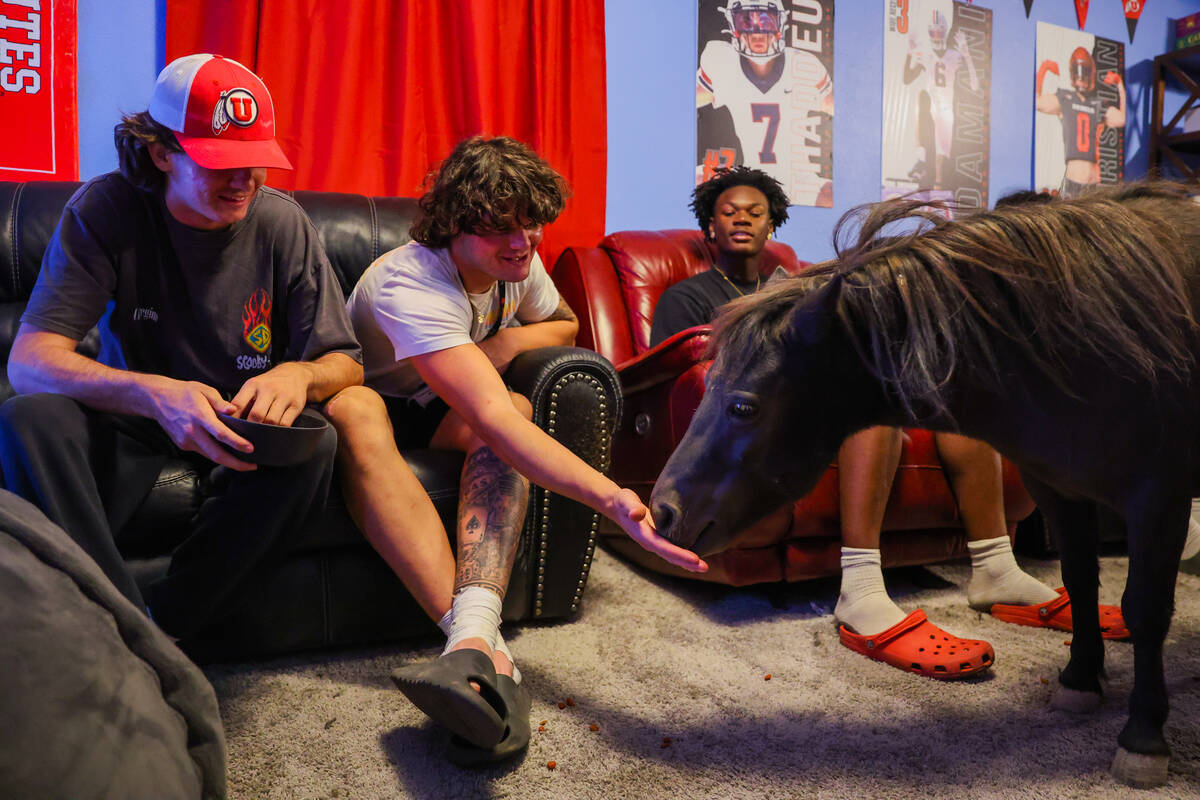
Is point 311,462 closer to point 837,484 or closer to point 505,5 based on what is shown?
point 837,484

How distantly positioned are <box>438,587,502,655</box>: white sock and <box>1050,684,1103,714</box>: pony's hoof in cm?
104

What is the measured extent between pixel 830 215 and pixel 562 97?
146 centimetres

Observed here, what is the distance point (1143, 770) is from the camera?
45.7 inches

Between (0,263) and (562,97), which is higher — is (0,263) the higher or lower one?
the lower one

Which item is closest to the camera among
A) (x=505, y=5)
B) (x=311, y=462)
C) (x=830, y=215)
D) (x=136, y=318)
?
(x=311, y=462)

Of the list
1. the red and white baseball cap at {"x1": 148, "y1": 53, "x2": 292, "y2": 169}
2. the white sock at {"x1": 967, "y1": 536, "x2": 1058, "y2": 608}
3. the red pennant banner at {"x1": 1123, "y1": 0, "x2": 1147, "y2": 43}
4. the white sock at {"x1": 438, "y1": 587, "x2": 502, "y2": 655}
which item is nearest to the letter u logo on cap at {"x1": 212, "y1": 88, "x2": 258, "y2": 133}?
the red and white baseball cap at {"x1": 148, "y1": 53, "x2": 292, "y2": 169}

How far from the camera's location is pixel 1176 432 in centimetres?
112

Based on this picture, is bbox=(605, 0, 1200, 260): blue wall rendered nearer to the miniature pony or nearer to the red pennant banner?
the red pennant banner

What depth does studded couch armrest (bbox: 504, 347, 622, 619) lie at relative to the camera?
1640 millimetres

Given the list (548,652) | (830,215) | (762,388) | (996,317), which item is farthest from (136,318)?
(830,215)

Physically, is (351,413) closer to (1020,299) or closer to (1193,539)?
(1020,299)

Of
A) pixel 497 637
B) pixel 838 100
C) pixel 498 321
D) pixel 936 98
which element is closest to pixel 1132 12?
pixel 936 98

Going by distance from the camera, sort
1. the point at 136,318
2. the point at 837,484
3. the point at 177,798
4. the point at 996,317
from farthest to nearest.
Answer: the point at 837,484 < the point at 136,318 < the point at 996,317 < the point at 177,798

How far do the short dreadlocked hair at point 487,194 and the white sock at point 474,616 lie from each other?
68 cm
